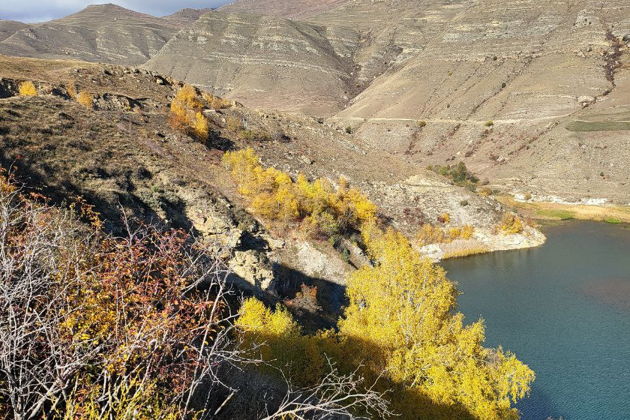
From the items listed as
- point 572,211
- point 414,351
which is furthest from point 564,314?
point 572,211

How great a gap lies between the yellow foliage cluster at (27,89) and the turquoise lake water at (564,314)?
142 ft

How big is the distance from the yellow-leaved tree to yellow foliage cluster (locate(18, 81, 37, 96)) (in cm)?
3519

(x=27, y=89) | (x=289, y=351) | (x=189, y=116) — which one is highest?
(x=27, y=89)

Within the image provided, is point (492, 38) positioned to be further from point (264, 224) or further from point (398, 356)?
point (398, 356)

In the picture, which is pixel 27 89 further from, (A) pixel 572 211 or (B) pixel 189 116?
(A) pixel 572 211

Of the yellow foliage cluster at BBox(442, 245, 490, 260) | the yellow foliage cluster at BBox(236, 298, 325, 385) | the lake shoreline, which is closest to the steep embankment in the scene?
the yellow foliage cluster at BBox(442, 245, 490, 260)

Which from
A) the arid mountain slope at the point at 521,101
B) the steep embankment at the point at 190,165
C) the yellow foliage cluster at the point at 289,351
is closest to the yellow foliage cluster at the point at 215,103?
the steep embankment at the point at 190,165

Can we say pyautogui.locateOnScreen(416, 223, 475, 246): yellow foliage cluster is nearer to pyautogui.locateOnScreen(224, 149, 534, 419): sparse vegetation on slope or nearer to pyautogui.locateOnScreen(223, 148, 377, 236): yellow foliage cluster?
Answer: pyautogui.locateOnScreen(223, 148, 377, 236): yellow foliage cluster

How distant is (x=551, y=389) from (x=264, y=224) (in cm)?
2472

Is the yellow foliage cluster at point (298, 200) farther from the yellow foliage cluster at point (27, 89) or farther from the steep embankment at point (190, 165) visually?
the yellow foliage cluster at point (27, 89)

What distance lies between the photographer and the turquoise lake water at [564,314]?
79.5 feet

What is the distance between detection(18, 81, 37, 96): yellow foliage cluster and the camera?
37.2 m

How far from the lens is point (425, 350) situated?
18.3 metres

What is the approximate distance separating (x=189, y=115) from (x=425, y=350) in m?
39.1
